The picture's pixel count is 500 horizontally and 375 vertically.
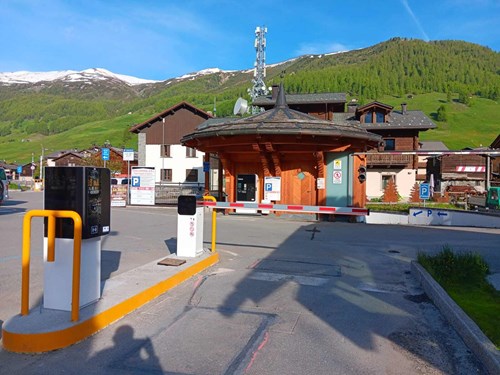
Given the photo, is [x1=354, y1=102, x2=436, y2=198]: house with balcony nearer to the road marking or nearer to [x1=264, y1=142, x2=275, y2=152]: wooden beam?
[x1=264, y1=142, x2=275, y2=152]: wooden beam

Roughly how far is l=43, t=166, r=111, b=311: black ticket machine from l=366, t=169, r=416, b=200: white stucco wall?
42919 mm

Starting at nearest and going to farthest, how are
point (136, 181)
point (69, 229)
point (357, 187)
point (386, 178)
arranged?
point (69, 229) < point (357, 187) < point (136, 181) < point (386, 178)

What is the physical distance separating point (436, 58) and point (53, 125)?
15359cm

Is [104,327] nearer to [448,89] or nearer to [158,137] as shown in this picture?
[158,137]

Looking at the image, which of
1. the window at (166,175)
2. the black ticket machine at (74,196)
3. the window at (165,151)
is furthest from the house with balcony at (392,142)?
the black ticket machine at (74,196)

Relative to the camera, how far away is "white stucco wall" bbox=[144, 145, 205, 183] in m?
52.0

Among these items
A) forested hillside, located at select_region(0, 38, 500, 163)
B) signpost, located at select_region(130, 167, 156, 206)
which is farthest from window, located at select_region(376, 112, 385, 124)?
forested hillside, located at select_region(0, 38, 500, 163)

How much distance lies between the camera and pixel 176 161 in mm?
52500

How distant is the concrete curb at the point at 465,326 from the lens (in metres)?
3.93

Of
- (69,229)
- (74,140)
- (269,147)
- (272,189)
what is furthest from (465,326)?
(74,140)

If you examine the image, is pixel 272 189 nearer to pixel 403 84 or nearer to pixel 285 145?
pixel 285 145

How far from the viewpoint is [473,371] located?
401 cm

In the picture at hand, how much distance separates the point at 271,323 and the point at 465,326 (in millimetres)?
2133

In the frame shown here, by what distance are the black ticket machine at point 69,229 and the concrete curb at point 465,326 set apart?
420 centimetres
